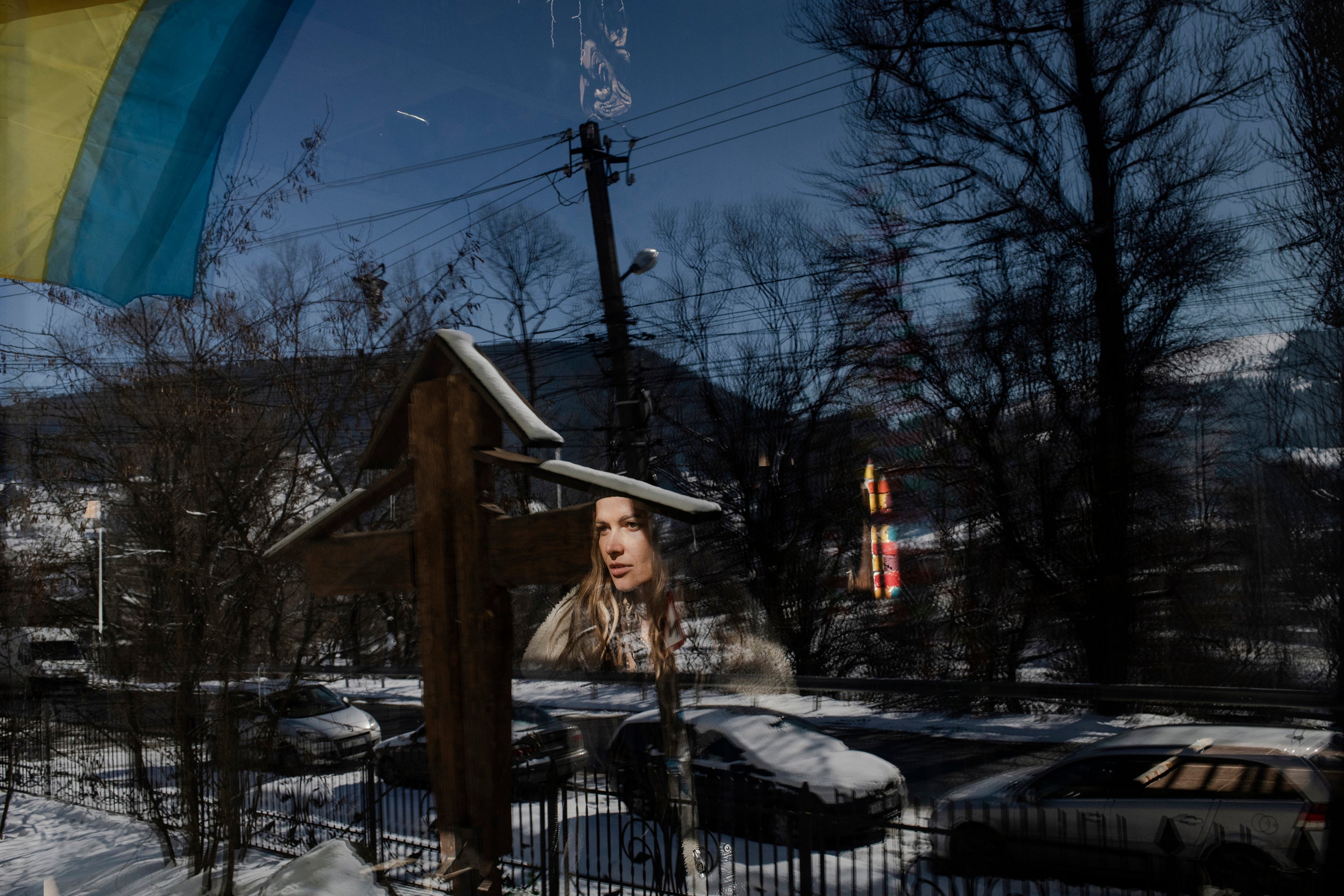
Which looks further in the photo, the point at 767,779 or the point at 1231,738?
the point at 767,779

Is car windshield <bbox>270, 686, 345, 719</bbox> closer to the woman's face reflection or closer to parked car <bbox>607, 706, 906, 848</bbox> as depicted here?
parked car <bbox>607, 706, 906, 848</bbox>

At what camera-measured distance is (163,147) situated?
126 inches

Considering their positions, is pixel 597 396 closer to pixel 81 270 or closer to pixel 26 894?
pixel 81 270

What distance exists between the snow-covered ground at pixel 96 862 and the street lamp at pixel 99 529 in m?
1.27

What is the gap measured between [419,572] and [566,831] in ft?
5.16

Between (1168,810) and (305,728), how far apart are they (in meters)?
4.39

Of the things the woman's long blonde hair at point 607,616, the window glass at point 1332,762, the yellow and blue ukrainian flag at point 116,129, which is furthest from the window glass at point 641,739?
the yellow and blue ukrainian flag at point 116,129

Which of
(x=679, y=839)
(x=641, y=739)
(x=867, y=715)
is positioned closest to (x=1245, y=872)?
→ (x=867, y=715)

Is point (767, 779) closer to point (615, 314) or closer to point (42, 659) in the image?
point (615, 314)

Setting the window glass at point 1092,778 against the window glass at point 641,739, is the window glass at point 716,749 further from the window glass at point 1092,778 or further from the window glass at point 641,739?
the window glass at point 1092,778

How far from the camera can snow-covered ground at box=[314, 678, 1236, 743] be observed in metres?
2.52

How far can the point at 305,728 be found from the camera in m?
5.00

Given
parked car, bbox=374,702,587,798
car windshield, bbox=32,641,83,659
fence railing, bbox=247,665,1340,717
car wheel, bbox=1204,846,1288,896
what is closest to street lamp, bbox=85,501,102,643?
car windshield, bbox=32,641,83,659

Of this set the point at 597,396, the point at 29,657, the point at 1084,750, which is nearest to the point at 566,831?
the point at 597,396
